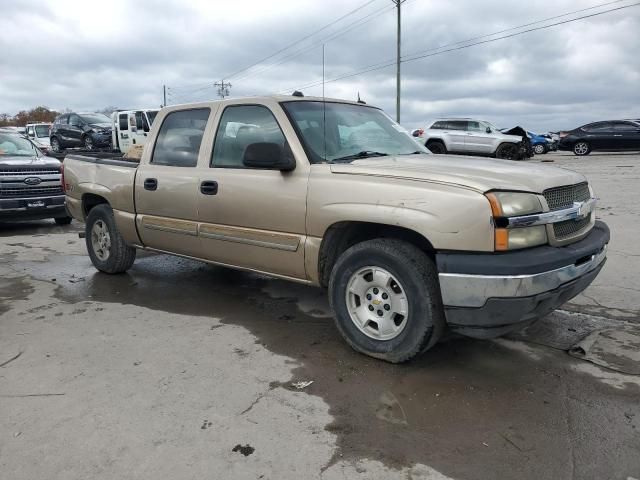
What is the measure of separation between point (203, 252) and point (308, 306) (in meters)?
1.05

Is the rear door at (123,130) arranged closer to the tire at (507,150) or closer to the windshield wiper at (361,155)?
the tire at (507,150)

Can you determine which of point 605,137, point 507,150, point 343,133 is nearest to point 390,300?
point 343,133

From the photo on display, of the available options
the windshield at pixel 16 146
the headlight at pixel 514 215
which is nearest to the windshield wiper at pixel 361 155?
the headlight at pixel 514 215

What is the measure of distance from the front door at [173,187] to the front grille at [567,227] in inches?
111

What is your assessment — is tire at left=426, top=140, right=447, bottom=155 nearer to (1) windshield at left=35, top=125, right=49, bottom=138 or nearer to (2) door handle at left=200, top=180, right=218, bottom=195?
(2) door handle at left=200, top=180, right=218, bottom=195

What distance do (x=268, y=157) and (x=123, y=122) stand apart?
1850 cm

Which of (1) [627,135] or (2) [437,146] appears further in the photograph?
(1) [627,135]

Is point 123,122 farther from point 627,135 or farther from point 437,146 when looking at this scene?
point 627,135

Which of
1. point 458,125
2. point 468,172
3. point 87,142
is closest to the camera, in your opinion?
point 468,172

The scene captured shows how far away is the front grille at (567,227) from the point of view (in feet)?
10.8

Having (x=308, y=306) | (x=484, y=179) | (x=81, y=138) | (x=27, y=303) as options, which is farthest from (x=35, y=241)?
(x=81, y=138)

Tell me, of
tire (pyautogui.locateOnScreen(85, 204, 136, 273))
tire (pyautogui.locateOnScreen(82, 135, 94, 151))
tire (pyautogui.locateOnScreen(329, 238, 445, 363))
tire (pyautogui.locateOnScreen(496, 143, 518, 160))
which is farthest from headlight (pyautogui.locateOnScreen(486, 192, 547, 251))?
tire (pyautogui.locateOnScreen(82, 135, 94, 151))

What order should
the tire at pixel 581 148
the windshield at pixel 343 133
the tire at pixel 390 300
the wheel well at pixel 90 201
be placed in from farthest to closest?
the tire at pixel 581 148
the wheel well at pixel 90 201
the windshield at pixel 343 133
the tire at pixel 390 300

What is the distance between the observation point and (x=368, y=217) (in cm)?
340
